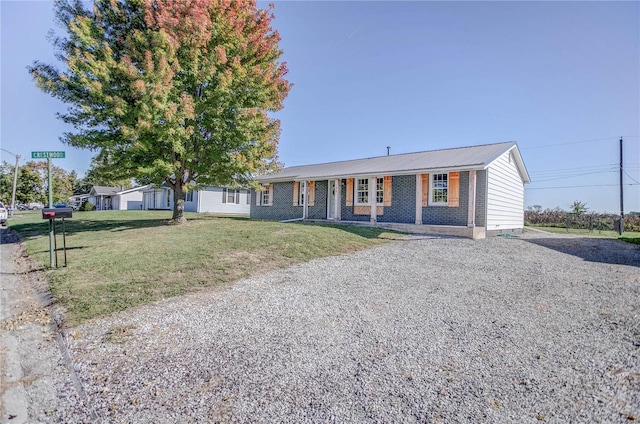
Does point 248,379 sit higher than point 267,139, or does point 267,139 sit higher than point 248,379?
point 267,139

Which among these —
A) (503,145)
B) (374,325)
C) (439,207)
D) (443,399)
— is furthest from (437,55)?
(443,399)

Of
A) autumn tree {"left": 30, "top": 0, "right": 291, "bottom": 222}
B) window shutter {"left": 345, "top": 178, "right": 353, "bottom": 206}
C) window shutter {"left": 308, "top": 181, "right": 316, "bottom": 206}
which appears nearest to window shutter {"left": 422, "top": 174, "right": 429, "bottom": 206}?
window shutter {"left": 345, "top": 178, "right": 353, "bottom": 206}

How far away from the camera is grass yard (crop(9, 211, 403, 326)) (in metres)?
5.88

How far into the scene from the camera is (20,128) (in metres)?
17.3

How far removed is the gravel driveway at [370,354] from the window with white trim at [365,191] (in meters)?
9.86

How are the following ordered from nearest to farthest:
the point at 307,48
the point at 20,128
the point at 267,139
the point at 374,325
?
1. the point at 374,325
2. the point at 267,139
3. the point at 307,48
4. the point at 20,128

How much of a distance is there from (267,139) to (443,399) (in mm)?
12452

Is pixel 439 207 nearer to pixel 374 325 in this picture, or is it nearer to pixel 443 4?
pixel 443 4

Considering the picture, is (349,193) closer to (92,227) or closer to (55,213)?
(92,227)

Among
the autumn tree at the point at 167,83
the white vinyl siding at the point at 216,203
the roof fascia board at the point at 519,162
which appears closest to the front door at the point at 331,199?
the autumn tree at the point at 167,83

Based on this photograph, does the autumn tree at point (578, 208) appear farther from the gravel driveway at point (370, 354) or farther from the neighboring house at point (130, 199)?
the neighboring house at point (130, 199)

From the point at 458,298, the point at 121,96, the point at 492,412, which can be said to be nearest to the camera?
the point at 492,412

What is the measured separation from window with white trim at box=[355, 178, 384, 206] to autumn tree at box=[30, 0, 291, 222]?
5.50 m

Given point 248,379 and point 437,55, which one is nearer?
point 248,379
